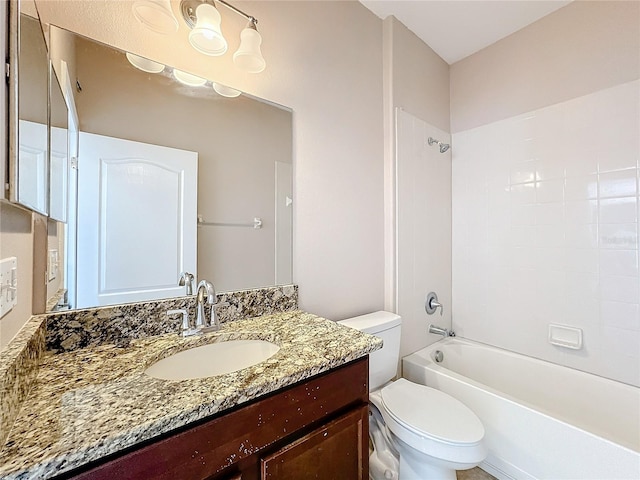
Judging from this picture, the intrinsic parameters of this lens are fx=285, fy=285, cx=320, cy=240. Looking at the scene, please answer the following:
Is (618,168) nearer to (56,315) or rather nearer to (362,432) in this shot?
(362,432)

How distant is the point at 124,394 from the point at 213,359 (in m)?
0.37

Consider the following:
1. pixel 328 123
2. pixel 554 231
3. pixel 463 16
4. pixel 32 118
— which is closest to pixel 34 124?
pixel 32 118

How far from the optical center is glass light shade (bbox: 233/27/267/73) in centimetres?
111

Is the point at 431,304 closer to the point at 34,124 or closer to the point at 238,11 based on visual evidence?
the point at 238,11

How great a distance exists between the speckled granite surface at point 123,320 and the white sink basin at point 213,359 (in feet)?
0.46

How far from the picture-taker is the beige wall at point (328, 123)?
130 centimetres

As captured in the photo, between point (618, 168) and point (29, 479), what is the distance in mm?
2486

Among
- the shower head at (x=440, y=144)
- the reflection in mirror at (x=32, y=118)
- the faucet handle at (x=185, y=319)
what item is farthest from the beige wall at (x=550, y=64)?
the reflection in mirror at (x=32, y=118)

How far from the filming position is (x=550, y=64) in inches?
71.5

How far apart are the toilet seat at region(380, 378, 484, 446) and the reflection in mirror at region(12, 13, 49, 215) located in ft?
4.81

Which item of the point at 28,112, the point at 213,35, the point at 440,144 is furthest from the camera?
the point at 440,144

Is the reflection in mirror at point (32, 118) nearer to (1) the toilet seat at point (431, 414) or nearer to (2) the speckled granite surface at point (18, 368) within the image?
(2) the speckled granite surface at point (18, 368)

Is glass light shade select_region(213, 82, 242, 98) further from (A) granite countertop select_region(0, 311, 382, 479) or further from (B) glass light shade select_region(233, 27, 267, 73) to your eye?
(A) granite countertop select_region(0, 311, 382, 479)

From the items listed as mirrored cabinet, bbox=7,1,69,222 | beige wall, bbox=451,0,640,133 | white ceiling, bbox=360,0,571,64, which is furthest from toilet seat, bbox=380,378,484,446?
white ceiling, bbox=360,0,571,64
